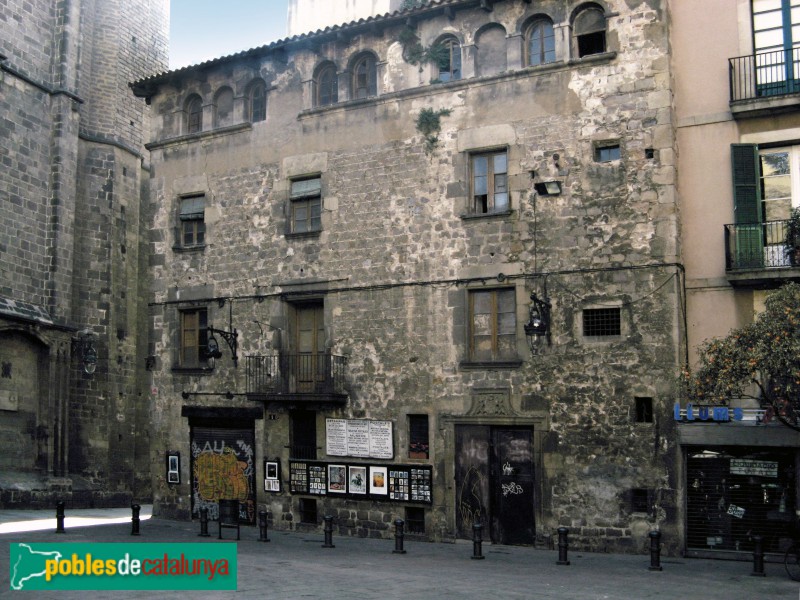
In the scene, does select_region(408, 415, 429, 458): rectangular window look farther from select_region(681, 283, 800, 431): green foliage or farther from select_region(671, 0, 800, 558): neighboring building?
select_region(681, 283, 800, 431): green foliage

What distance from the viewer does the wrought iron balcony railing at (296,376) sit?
71.2 feet

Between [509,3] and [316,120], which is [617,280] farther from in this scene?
[316,120]

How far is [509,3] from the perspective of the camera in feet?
66.7

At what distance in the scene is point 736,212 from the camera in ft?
60.0

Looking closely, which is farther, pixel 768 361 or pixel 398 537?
pixel 398 537

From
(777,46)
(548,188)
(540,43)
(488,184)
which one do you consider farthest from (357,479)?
(777,46)

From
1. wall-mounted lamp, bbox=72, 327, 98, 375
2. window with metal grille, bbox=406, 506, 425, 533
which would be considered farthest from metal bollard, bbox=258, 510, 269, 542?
wall-mounted lamp, bbox=72, 327, 98, 375

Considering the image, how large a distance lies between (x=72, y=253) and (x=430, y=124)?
1434cm

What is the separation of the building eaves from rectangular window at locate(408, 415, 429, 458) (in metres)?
9.24

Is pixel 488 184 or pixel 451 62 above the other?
pixel 451 62

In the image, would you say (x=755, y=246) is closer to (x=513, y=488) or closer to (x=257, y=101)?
(x=513, y=488)

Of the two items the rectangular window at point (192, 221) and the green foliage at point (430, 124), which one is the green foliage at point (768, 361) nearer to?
the green foliage at point (430, 124)

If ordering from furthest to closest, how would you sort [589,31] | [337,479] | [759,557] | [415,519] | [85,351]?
[85,351]
[337,479]
[415,519]
[589,31]
[759,557]

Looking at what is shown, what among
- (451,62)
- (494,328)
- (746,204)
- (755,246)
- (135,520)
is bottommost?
(135,520)
